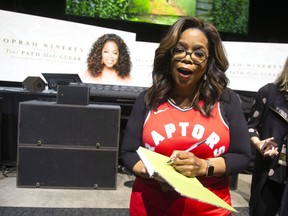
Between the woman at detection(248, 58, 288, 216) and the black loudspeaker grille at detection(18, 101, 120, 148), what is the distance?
2048mm

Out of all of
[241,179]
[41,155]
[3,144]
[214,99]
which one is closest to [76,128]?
[41,155]

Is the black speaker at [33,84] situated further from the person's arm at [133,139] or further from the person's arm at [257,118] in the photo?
the person's arm at [133,139]

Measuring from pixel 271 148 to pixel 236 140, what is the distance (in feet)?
1.85

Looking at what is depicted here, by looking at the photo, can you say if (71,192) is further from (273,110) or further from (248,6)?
(248,6)

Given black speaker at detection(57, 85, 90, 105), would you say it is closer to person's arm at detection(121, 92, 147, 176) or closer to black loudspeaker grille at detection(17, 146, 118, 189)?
black loudspeaker grille at detection(17, 146, 118, 189)

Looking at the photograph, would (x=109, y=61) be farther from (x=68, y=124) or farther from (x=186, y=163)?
(x=186, y=163)

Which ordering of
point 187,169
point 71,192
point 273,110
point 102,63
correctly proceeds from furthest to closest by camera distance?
point 102,63 → point 71,192 → point 273,110 → point 187,169

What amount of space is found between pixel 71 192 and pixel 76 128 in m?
0.64

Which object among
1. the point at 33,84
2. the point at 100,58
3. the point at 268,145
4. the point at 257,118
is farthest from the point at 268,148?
the point at 100,58

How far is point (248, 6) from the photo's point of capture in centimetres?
587

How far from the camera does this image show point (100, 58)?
4.67 metres

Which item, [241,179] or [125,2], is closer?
[241,179]

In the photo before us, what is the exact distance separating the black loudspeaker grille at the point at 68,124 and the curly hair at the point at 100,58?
3.66 ft

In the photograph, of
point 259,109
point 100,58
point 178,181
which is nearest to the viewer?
point 178,181
